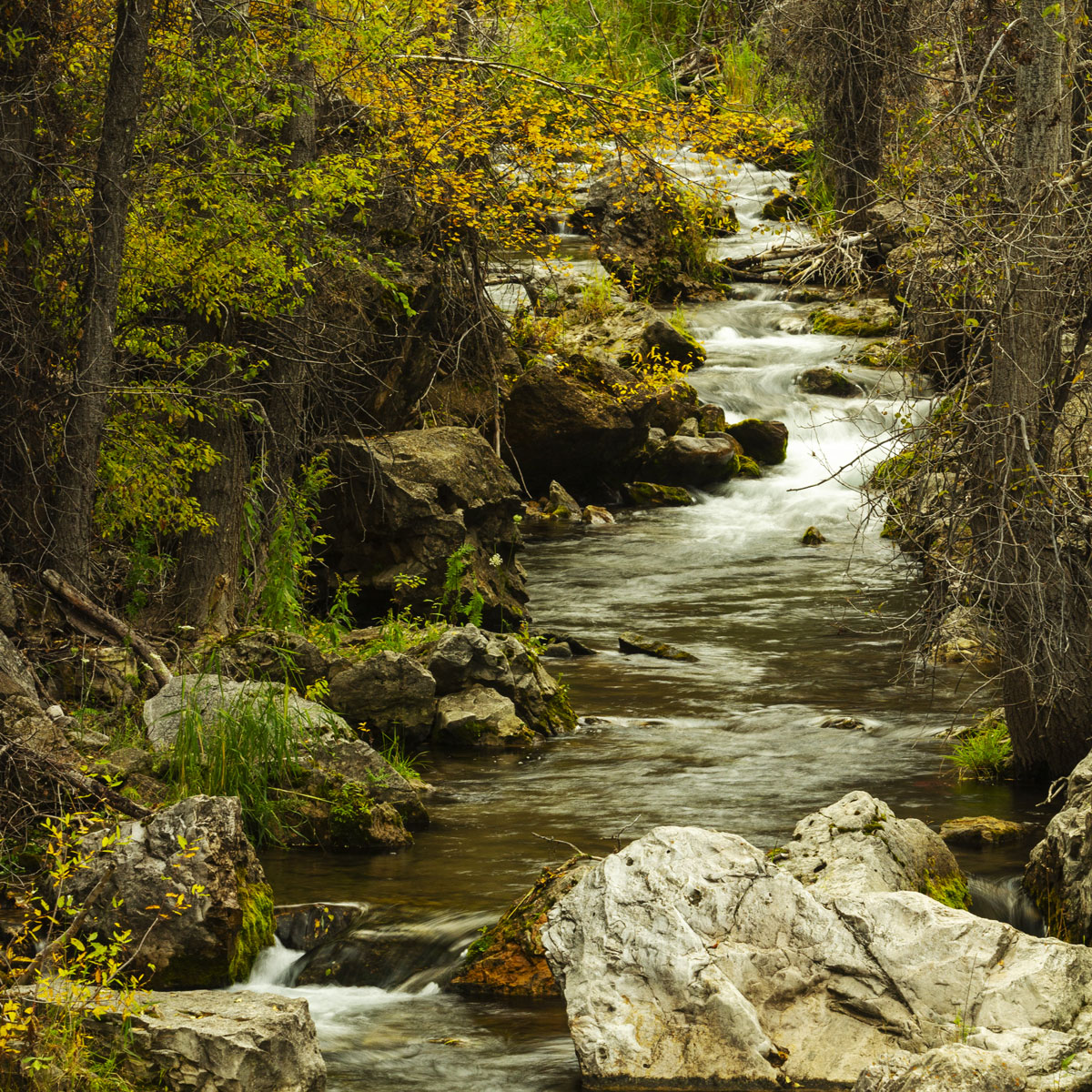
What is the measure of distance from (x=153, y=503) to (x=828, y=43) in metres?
14.7

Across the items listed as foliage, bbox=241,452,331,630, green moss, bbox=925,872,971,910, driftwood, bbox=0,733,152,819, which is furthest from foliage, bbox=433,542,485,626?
green moss, bbox=925,872,971,910

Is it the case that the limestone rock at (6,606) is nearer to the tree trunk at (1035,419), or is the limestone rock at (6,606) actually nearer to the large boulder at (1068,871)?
the tree trunk at (1035,419)

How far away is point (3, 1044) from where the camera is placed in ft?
14.4

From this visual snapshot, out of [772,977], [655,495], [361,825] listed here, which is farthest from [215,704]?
[655,495]

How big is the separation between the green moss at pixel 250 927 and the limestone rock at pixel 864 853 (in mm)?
2404

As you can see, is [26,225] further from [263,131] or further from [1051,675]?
[1051,675]

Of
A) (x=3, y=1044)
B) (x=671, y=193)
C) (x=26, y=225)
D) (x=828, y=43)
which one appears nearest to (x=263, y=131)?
(x=26, y=225)

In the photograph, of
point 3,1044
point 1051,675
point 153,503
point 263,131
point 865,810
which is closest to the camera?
point 3,1044

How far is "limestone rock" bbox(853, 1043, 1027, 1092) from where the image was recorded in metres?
4.34

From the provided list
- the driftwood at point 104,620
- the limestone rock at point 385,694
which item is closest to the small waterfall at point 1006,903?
the limestone rock at point 385,694

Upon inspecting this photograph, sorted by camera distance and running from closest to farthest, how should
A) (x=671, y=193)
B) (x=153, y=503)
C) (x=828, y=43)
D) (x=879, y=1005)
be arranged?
(x=879, y=1005) → (x=153, y=503) → (x=671, y=193) → (x=828, y=43)

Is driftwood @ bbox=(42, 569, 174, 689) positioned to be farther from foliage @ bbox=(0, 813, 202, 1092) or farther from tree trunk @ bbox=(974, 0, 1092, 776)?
tree trunk @ bbox=(974, 0, 1092, 776)

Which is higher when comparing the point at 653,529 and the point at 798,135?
the point at 798,135

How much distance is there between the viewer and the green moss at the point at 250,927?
611 centimetres
